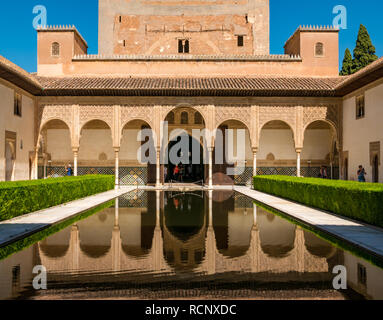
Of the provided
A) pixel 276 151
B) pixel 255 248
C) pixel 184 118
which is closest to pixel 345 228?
pixel 255 248

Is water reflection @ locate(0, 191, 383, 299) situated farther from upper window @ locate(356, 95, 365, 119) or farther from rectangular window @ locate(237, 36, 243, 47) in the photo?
rectangular window @ locate(237, 36, 243, 47)

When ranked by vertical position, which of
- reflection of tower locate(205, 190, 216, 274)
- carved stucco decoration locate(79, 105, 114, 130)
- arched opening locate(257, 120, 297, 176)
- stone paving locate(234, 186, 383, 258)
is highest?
carved stucco decoration locate(79, 105, 114, 130)

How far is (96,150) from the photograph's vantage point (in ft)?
70.2

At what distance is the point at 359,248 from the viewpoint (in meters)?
5.57

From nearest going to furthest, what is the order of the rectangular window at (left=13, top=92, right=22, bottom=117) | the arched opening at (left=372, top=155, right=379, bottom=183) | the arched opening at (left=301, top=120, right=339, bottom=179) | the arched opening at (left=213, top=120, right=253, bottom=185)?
the arched opening at (left=372, top=155, right=379, bottom=183)
the rectangular window at (left=13, top=92, right=22, bottom=117)
the arched opening at (left=213, top=120, right=253, bottom=185)
the arched opening at (left=301, top=120, right=339, bottom=179)

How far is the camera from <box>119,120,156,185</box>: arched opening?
21.0 m

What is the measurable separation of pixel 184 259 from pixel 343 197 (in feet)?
17.1

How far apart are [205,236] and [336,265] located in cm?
243

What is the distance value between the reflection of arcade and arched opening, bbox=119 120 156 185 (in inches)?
409

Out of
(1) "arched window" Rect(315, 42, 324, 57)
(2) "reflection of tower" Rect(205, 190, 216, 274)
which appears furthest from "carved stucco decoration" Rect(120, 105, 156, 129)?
(2) "reflection of tower" Rect(205, 190, 216, 274)

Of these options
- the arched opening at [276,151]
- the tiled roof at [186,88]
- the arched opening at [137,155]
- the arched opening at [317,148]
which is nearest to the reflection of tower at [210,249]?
the tiled roof at [186,88]

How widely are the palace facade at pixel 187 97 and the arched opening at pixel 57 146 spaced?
0.06 m

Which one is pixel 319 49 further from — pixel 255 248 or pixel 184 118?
pixel 255 248

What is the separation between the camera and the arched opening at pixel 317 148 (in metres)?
21.3
